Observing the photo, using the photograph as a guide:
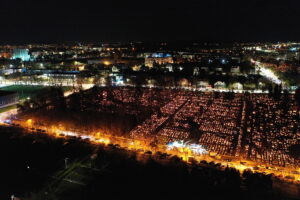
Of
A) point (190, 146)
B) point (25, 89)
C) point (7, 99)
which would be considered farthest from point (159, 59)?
point (190, 146)

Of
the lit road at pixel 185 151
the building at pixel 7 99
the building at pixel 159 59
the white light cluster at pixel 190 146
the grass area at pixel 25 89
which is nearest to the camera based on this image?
the lit road at pixel 185 151

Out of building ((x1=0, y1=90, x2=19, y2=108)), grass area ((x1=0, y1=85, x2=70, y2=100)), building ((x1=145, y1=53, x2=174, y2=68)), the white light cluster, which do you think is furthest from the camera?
building ((x1=145, y1=53, x2=174, y2=68))

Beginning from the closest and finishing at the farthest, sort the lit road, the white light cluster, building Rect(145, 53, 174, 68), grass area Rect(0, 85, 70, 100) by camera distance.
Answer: the lit road
the white light cluster
grass area Rect(0, 85, 70, 100)
building Rect(145, 53, 174, 68)

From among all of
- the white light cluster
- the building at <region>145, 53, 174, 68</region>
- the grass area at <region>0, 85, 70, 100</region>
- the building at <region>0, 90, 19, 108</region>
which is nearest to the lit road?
the white light cluster

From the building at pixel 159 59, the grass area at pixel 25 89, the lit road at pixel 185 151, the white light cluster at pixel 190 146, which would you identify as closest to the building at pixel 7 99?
the grass area at pixel 25 89

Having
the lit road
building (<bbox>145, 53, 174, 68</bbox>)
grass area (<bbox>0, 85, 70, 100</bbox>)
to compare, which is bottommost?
the lit road

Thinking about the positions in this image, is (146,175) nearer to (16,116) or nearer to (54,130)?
(54,130)

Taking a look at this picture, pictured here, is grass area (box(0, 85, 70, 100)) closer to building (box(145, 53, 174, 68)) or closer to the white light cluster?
the white light cluster

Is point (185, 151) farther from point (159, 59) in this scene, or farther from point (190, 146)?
point (159, 59)

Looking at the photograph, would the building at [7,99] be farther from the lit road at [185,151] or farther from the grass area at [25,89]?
the lit road at [185,151]

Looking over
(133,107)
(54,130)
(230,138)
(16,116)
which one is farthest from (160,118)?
(16,116)

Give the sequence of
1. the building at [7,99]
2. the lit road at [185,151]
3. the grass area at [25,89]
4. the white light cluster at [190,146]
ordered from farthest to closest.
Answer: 1. the grass area at [25,89]
2. the building at [7,99]
3. the white light cluster at [190,146]
4. the lit road at [185,151]

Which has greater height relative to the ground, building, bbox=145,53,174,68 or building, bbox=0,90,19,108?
building, bbox=145,53,174,68
